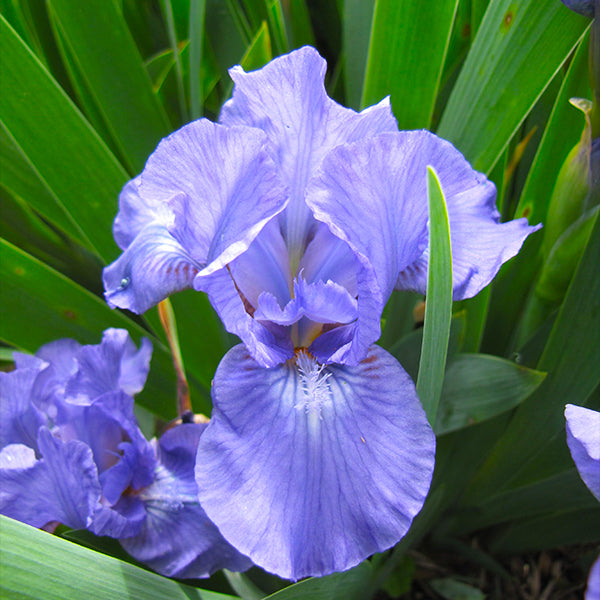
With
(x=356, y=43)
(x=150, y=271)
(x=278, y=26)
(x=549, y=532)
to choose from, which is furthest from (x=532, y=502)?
(x=278, y=26)

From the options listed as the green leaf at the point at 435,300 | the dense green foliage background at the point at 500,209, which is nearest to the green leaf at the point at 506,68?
the dense green foliage background at the point at 500,209

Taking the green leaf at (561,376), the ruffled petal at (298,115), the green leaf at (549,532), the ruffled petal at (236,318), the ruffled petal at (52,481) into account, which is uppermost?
the ruffled petal at (298,115)

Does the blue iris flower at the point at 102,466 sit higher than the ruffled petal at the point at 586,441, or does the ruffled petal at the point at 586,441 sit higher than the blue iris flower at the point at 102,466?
the ruffled petal at the point at 586,441

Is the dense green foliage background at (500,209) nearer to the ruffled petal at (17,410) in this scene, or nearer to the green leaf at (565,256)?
the green leaf at (565,256)

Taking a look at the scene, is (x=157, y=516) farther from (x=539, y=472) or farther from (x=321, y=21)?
(x=321, y=21)

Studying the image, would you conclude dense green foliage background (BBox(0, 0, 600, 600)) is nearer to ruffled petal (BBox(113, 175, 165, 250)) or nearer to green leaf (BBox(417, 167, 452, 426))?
green leaf (BBox(417, 167, 452, 426))

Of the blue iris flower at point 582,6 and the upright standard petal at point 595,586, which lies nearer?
the upright standard petal at point 595,586

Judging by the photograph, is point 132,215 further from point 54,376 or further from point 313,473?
point 313,473

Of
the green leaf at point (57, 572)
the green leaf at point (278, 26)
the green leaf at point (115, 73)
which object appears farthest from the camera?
the green leaf at point (278, 26)
